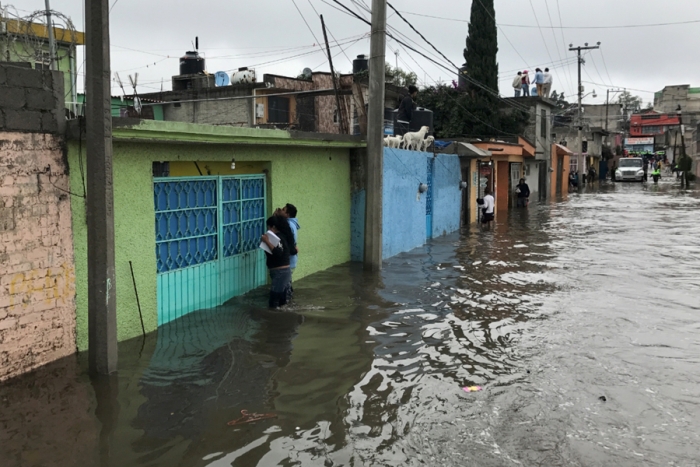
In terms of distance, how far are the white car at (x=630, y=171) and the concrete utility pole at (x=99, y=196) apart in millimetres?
60667

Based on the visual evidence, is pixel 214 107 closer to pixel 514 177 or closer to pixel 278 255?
pixel 278 255

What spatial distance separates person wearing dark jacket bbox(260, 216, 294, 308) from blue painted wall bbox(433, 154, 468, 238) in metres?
10.4

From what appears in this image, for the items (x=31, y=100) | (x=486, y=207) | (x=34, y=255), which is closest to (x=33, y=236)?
(x=34, y=255)

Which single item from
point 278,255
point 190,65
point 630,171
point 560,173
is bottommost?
point 278,255

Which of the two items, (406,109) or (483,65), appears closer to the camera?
(406,109)

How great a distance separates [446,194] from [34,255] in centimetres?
1564

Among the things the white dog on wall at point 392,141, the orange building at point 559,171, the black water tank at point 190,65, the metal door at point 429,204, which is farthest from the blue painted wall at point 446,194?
the orange building at point 559,171

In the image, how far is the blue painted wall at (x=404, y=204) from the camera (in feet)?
46.4

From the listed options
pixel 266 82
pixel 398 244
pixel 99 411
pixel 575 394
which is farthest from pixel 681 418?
pixel 266 82

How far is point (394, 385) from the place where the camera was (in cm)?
661

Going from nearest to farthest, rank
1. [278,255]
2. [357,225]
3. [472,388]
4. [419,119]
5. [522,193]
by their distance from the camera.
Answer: [472,388]
[278,255]
[357,225]
[419,119]
[522,193]

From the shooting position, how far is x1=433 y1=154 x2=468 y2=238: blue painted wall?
19472 mm

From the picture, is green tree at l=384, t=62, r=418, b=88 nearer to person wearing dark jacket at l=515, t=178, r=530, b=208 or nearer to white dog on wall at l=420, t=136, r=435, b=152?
person wearing dark jacket at l=515, t=178, r=530, b=208

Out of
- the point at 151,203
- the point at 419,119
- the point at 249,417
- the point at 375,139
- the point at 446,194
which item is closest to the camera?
the point at 249,417
